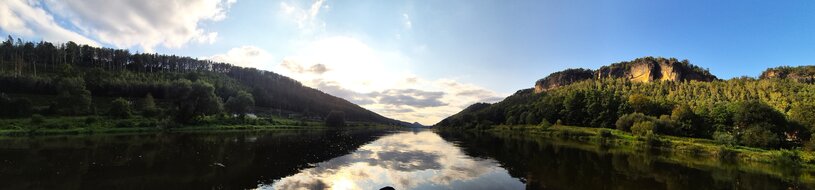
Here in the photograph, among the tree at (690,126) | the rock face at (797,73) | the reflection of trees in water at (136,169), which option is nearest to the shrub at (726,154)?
the tree at (690,126)

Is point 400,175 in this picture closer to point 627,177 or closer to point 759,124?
point 627,177

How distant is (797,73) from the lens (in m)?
178

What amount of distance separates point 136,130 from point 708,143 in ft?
348

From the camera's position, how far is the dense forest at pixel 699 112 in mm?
69812

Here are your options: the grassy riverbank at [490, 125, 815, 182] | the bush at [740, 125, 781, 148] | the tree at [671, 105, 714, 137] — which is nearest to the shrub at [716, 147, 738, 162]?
the grassy riverbank at [490, 125, 815, 182]

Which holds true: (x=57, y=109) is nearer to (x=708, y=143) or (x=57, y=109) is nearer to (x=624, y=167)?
(x=624, y=167)

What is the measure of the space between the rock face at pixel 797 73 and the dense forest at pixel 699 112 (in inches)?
58.5

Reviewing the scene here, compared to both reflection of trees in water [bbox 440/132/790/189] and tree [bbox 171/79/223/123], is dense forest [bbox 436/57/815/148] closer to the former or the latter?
reflection of trees in water [bbox 440/132/790/189]

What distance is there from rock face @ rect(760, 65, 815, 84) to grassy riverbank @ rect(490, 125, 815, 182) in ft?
461

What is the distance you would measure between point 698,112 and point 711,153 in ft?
127

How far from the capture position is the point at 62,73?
137 metres

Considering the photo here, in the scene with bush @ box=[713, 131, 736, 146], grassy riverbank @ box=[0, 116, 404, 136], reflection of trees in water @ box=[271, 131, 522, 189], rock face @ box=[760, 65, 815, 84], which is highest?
rock face @ box=[760, 65, 815, 84]

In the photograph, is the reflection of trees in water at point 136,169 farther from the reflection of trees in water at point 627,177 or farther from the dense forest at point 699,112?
the dense forest at point 699,112

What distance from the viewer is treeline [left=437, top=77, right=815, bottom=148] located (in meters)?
69.9
